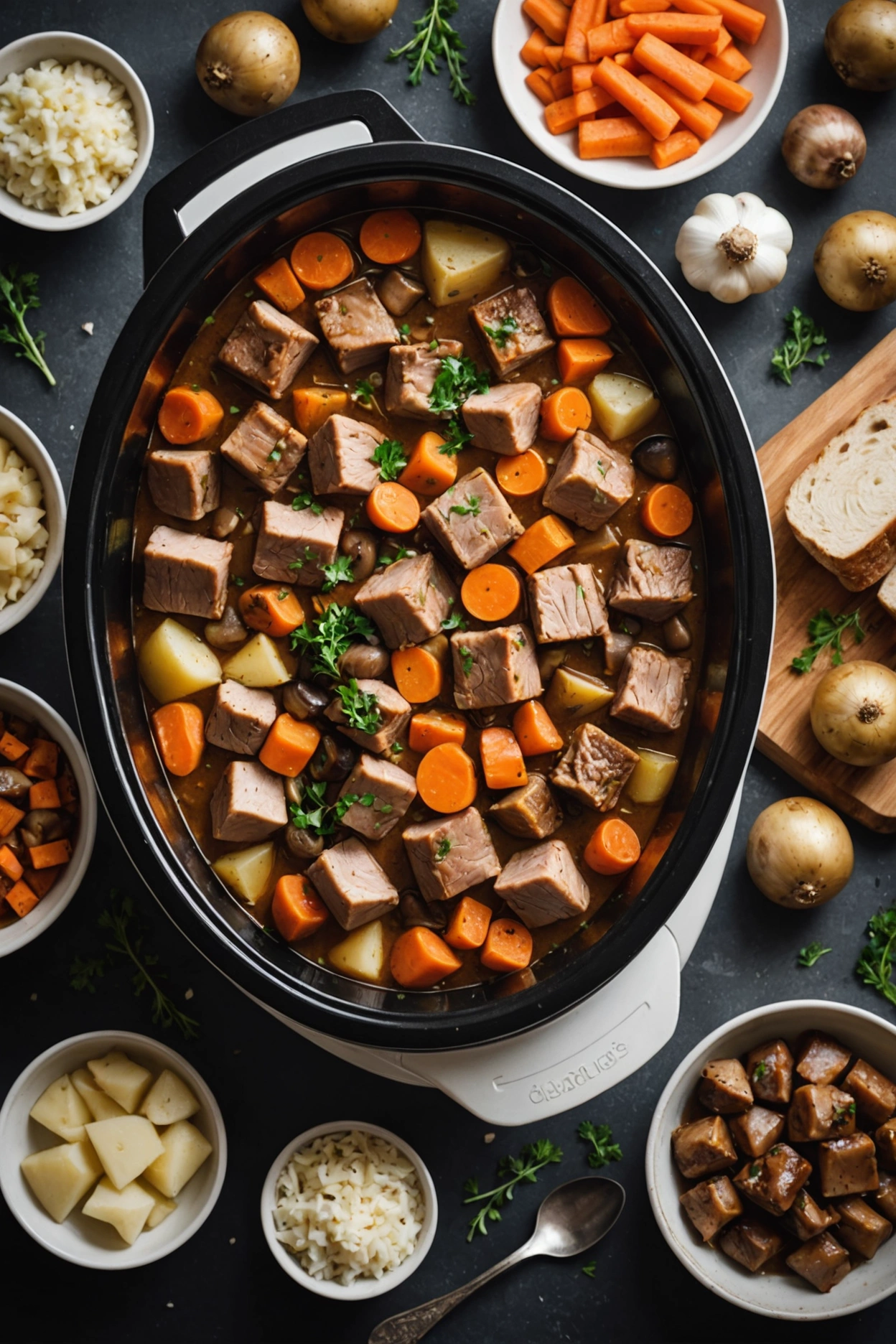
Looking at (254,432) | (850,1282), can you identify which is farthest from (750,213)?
(850,1282)

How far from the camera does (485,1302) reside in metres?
3.62

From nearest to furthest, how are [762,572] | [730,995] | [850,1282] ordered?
[762,572] < [850,1282] < [730,995]

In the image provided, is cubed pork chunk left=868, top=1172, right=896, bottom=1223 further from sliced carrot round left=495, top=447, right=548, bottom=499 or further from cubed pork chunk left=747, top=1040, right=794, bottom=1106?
sliced carrot round left=495, top=447, right=548, bottom=499

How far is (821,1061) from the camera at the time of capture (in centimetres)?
347

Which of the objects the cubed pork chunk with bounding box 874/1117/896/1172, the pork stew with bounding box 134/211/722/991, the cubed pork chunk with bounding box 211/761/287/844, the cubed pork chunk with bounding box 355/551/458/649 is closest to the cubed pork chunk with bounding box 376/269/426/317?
the pork stew with bounding box 134/211/722/991

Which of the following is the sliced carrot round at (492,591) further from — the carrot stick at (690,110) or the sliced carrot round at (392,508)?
the carrot stick at (690,110)

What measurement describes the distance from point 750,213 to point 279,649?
2180 millimetres

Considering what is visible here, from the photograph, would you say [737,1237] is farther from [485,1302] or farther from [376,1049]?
[376,1049]

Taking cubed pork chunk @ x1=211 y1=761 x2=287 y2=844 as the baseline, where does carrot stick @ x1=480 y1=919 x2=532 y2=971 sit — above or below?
above

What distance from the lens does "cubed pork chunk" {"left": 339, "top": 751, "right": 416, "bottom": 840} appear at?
3.13 meters

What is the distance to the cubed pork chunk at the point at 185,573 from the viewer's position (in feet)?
10.0

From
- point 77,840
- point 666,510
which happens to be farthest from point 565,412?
point 77,840

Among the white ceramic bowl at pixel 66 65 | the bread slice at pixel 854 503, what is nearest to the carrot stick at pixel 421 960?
the bread slice at pixel 854 503

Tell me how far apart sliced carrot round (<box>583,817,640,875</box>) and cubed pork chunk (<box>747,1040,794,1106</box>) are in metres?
0.90
